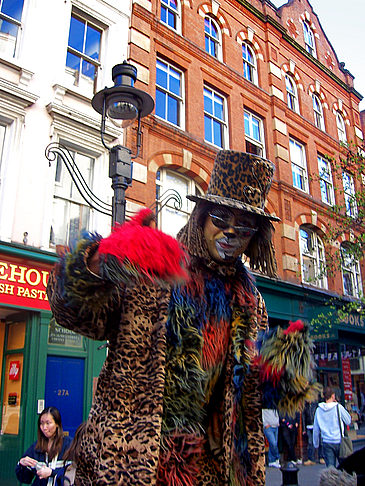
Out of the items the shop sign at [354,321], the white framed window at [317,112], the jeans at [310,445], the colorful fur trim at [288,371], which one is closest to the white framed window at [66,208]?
the colorful fur trim at [288,371]

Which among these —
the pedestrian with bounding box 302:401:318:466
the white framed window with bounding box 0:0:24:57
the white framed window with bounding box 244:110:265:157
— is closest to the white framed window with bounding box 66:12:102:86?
the white framed window with bounding box 0:0:24:57

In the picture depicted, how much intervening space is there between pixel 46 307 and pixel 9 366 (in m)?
1.38

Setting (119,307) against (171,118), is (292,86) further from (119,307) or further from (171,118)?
(119,307)

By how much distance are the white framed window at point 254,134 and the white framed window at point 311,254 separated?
9.95 feet

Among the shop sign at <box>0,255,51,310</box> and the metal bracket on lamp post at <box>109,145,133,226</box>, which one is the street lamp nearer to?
the metal bracket on lamp post at <box>109,145,133,226</box>

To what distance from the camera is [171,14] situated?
12.5 metres

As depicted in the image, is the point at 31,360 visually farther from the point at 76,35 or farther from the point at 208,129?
the point at 208,129

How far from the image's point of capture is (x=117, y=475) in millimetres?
1469

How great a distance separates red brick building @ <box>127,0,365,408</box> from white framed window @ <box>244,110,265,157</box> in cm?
4

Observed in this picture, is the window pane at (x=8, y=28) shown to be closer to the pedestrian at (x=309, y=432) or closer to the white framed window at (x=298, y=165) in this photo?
the white framed window at (x=298, y=165)

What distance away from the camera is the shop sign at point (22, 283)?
25.0 ft

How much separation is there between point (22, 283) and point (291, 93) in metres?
12.5

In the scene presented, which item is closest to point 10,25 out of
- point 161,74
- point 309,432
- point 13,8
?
point 13,8

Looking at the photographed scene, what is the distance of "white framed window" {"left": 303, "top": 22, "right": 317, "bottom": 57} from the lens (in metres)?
18.0
